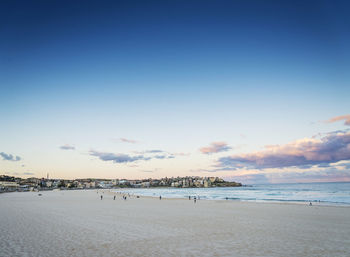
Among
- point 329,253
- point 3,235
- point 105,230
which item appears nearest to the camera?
point 329,253

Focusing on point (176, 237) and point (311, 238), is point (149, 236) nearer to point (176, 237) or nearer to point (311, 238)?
point (176, 237)

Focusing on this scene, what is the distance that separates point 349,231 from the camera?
725 inches

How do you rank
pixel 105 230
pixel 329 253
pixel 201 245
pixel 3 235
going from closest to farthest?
pixel 329 253
pixel 201 245
pixel 3 235
pixel 105 230

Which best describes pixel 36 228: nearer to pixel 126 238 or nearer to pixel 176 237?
pixel 126 238

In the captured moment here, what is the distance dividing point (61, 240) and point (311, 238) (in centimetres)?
1512

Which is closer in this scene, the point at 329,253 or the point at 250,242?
the point at 329,253

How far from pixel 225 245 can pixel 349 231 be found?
36.8 feet

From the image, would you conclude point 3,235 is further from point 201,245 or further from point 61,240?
point 201,245

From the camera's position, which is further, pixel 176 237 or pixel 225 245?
pixel 176 237

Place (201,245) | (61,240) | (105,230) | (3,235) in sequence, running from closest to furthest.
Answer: (201,245)
(61,240)
(3,235)
(105,230)

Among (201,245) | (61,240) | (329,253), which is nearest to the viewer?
(329,253)

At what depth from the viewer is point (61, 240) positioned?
14406 millimetres

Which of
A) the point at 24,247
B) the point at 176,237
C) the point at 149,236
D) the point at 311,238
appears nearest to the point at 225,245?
the point at 176,237

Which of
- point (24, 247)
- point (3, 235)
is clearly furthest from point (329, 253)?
point (3, 235)
